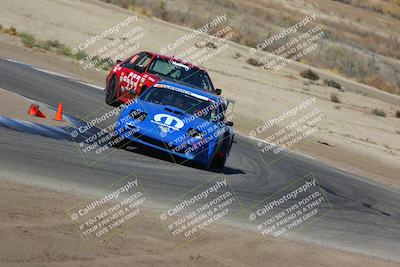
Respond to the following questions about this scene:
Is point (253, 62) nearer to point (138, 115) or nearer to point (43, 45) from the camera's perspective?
point (43, 45)

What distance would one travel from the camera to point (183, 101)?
1358 cm

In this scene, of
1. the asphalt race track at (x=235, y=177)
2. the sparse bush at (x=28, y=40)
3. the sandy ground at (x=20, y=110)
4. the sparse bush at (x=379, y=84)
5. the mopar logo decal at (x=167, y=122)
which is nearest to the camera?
the asphalt race track at (x=235, y=177)

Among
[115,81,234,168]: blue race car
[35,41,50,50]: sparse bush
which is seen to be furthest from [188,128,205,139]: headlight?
[35,41,50,50]: sparse bush

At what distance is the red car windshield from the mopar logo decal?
3942mm

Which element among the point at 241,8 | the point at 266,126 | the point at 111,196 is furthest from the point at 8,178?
the point at 241,8

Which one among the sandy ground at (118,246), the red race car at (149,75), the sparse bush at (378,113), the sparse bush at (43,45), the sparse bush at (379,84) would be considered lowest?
the sparse bush at (379,84)

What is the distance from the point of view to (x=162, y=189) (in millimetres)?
10750

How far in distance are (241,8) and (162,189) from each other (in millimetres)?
52552

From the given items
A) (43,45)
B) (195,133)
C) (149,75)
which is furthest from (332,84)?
(195,133)

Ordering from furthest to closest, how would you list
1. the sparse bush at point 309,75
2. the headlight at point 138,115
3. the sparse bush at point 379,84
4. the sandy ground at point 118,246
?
the sparse bush at point 379,84, the sparse bush at point 309,75, the headlight at point 138,115, the sandy ground at point 118,246

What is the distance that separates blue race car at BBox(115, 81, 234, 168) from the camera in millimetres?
12430

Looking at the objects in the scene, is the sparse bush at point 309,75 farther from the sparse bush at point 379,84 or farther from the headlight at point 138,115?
the headlight at point 138,115

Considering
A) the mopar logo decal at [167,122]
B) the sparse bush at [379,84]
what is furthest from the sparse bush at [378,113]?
the mopar logo decal at [167,122]

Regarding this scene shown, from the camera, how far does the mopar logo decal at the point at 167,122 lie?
12414 mm
